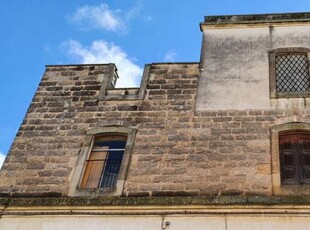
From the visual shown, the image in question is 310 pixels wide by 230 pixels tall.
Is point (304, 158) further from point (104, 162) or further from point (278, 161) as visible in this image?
point (104, 162)

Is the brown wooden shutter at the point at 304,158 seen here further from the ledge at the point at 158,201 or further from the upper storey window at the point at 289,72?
the upper storey window at the point at 289,72

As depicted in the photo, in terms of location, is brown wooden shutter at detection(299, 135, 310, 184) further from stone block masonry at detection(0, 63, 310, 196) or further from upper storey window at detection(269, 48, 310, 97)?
upper storey window at detection(269, 48, 310, 97)

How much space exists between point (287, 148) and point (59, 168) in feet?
18.3

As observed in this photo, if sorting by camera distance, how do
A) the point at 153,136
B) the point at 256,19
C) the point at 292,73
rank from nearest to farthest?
the point at 153,136 < the point at 292,73 < the point at 256,19

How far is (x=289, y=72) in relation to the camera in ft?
41.2

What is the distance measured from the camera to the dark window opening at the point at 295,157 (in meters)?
10.4

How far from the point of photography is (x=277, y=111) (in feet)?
37.8

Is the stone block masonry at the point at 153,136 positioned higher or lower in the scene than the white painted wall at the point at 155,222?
higher

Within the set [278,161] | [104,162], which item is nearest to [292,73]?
[278,161]

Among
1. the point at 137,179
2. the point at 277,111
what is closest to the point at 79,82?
the point at 137,179

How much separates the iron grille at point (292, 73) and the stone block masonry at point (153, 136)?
104 centimetres

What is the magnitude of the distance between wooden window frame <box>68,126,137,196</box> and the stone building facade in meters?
0.03

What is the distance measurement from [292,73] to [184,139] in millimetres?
3674

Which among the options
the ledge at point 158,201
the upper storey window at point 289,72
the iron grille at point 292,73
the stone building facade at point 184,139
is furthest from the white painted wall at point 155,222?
the iron grille at point 292,73
